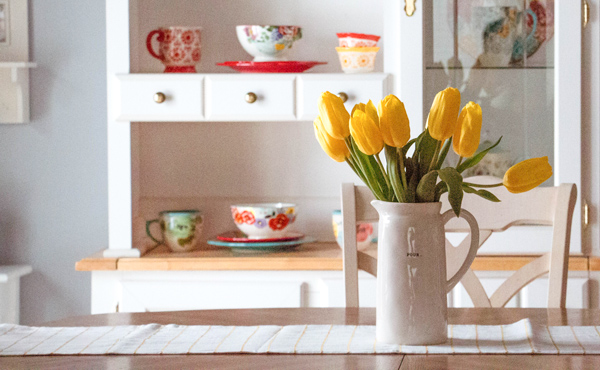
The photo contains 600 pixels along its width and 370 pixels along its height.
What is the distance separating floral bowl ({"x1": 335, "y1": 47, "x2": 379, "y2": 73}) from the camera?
1854 mm

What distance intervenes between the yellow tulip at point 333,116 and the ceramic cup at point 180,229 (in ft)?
3.72

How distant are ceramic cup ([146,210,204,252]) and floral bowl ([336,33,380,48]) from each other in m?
0.63

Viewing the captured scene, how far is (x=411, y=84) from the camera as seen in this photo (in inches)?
71.7

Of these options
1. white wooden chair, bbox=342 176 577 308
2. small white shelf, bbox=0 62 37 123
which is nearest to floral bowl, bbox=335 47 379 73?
white wooden chair, bbox=342 176 577 308

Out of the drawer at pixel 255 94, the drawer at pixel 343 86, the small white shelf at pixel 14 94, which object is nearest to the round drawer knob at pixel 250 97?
the drawer at pixel 255 94

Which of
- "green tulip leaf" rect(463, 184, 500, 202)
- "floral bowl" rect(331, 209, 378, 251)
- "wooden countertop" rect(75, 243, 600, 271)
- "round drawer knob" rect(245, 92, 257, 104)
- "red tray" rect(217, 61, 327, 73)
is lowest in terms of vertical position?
"wooden countertop" rect(75, 243, 600, 271)

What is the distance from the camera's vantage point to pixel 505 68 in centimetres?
187

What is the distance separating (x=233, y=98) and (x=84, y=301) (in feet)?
2.69

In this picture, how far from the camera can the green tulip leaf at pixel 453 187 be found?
76 centimetres

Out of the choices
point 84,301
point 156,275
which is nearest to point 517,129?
point 156,275

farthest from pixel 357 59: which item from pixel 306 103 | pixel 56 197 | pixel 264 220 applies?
pixel 56 197

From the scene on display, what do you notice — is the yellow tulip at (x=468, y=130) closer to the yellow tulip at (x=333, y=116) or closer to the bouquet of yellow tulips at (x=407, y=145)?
the bouquet of yellow tulips at (x=407, y=145)

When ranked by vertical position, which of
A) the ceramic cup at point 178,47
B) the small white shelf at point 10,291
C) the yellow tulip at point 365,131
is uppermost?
the ceramic cup at point 178,47

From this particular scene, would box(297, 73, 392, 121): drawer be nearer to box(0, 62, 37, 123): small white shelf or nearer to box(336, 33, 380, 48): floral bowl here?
box(336, 33, 380, 48): floral bowl
